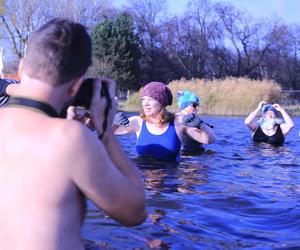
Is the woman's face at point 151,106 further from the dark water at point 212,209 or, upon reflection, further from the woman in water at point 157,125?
the dark water at point 212,209

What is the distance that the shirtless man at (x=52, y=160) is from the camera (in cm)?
189

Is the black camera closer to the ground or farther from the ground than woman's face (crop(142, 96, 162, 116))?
farther from the ground

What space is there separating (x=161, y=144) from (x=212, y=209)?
205cm

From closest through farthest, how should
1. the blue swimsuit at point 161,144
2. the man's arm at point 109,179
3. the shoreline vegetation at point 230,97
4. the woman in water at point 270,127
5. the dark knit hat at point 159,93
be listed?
the man's arm at point 109,179, the dark knit hat at point 159,93, the blue swimsuit at point 161,144, the woman in water at point 270,127, the shoreline vegetation at point 230,97

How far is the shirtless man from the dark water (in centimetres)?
178

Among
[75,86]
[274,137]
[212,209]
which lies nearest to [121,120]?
[212,209]

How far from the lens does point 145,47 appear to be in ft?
203

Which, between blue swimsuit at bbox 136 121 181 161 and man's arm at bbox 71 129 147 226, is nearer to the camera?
man's arm at bbox 71 129 147 226

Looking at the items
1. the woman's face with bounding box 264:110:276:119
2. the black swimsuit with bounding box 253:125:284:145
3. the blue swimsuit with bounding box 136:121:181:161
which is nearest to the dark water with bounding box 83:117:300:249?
the blue swimsuit with bounding box 136:121:181:161

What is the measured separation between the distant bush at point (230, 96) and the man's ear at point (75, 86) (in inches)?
1071

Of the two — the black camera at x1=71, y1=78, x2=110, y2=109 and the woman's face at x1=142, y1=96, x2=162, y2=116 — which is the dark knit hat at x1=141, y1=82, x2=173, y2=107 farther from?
the black camera at x1=71, y1=78, x2=110, y2=109

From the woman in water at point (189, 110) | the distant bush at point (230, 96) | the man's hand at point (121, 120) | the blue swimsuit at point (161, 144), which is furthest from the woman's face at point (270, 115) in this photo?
the distant bush at point (230, 96)

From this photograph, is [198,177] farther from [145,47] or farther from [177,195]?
[145,47]

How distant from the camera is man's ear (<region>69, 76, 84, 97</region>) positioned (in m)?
1.97
